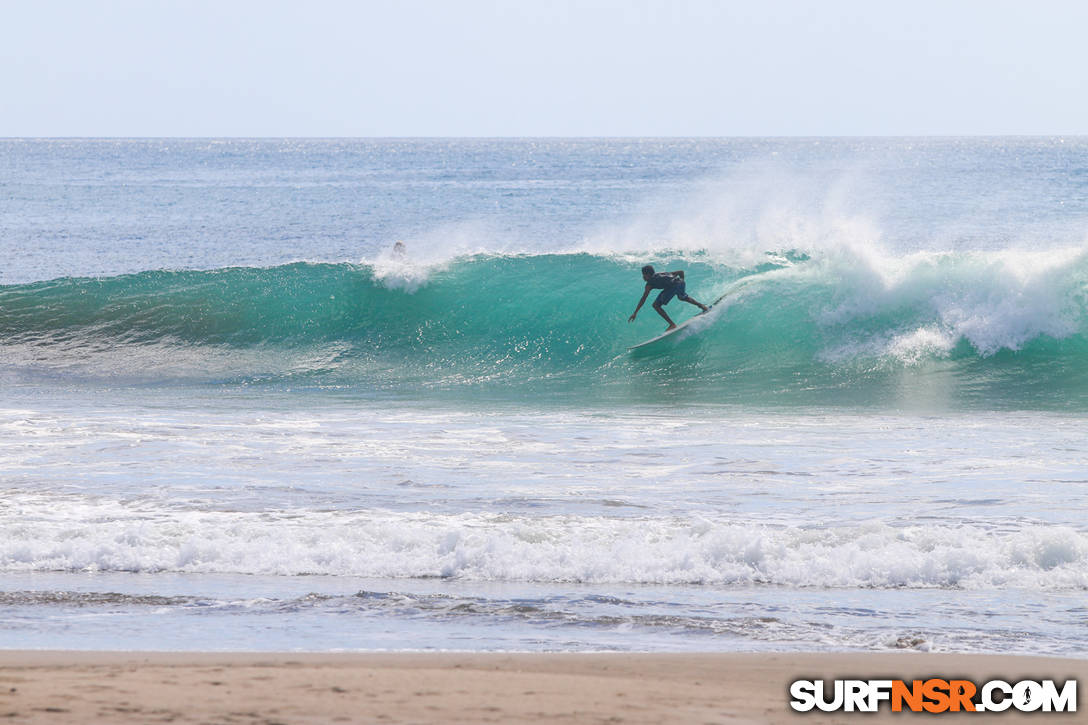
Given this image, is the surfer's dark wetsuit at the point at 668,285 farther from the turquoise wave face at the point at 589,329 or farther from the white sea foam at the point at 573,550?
the white sea foam at the point at 573,550

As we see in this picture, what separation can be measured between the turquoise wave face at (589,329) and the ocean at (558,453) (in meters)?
0.06

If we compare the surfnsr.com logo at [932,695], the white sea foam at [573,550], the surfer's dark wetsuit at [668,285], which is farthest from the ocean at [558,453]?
the surfer's dark wetsuit at [668,285]

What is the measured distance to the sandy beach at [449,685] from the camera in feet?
14.0

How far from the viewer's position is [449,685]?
4.68 metres

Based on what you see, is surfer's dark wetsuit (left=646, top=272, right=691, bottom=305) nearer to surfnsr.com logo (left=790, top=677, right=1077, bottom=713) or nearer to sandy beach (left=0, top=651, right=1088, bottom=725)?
sandy beach (left=0, top=651, right=1088, bottom=725)

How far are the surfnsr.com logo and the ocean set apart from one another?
0.57 meters

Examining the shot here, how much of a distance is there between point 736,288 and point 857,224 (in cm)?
204

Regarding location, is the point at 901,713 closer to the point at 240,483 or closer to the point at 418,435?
the point at 240,483

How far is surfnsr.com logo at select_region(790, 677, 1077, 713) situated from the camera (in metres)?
4.64

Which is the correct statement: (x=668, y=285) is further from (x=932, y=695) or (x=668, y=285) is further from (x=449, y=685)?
(x=449, y=685)

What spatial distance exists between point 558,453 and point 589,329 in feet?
24.1

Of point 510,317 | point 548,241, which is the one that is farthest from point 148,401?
point 548,241

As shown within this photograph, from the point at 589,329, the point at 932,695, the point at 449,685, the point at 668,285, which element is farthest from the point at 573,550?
the point at 589,329

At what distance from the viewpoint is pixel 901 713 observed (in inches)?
181
